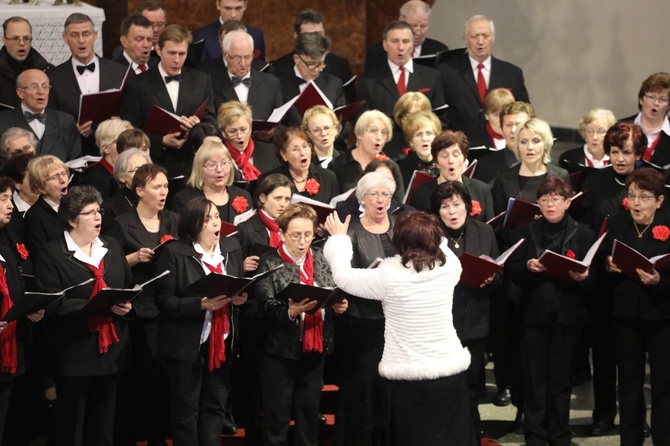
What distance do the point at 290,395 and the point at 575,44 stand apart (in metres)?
5.74

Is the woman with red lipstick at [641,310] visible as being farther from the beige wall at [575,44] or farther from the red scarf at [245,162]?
the beige wall at [575,44]

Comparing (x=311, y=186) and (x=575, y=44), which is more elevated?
(x=575, y=44)

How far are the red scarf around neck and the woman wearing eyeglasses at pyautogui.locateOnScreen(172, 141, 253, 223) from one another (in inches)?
27.5

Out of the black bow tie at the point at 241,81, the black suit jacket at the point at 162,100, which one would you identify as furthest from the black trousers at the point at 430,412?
the black bow tie at the point at 241,81

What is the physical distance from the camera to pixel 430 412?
5152 mm

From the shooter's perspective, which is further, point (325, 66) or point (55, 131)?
point (325, 66)

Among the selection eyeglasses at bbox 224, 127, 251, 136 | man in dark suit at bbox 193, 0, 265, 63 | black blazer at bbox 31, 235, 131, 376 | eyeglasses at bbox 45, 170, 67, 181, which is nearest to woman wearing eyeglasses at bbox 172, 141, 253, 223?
eyeglasses at bbox 224, 127, 251, 136

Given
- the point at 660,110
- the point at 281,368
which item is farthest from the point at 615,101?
the point at 281,368

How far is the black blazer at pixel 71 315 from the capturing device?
555 centimetres

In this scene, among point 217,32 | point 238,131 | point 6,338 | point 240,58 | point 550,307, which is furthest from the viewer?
point 217,32

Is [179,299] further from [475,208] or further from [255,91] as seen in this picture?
[255,91]

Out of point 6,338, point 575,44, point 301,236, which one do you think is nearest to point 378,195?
point 301,236

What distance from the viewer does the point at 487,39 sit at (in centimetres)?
844

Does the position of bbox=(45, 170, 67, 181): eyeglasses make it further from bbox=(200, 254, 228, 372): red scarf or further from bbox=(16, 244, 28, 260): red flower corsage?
bbox=(200, 254, 228, 372): red scarf
